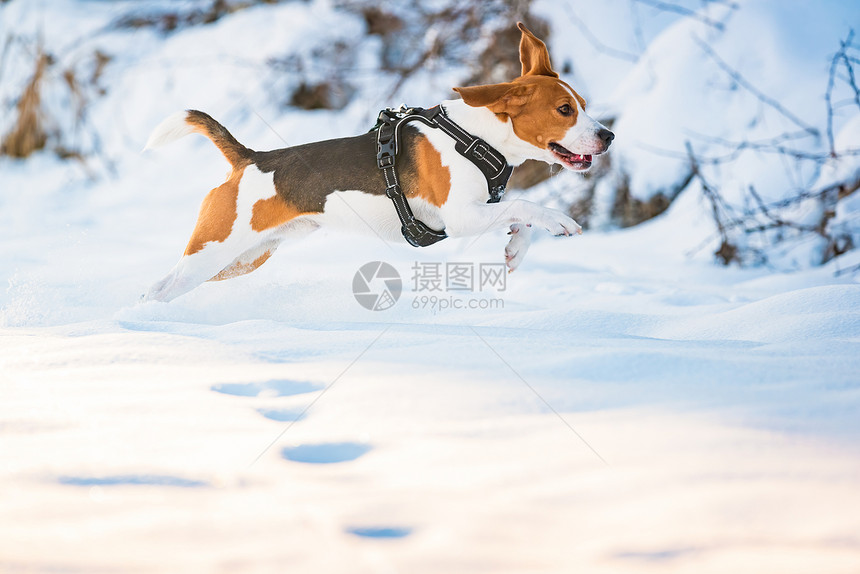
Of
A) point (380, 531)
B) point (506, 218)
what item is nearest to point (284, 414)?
point (380, 531)

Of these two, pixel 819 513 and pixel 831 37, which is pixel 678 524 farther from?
pixel 831 37

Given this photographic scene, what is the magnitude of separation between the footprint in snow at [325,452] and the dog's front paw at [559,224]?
1354 millimetres

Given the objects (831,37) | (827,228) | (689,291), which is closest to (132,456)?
(689,291)

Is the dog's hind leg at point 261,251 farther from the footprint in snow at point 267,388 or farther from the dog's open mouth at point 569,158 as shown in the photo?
the footprint in snow at point 267,388

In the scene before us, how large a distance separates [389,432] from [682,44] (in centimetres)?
572

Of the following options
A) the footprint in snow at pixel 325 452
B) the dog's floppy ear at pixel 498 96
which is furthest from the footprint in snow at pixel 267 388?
the dog's floppy ear at pixel 498 96

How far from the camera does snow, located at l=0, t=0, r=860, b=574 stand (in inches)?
54.6

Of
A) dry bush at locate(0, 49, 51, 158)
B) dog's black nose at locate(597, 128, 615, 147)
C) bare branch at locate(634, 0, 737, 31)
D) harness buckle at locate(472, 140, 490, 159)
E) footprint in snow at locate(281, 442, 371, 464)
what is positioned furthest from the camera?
dry bush at locate(0, 49, 51, 158)

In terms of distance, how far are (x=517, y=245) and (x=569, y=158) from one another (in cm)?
42

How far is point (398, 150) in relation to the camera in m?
3.24

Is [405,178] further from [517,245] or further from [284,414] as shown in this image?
[284,414]

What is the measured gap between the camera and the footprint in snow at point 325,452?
176cm

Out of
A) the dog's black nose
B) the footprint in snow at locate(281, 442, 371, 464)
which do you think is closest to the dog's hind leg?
the dog's black nose

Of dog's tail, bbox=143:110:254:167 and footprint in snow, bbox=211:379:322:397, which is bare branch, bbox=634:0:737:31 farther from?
footprint in snow, bbox=211:379:322:397
